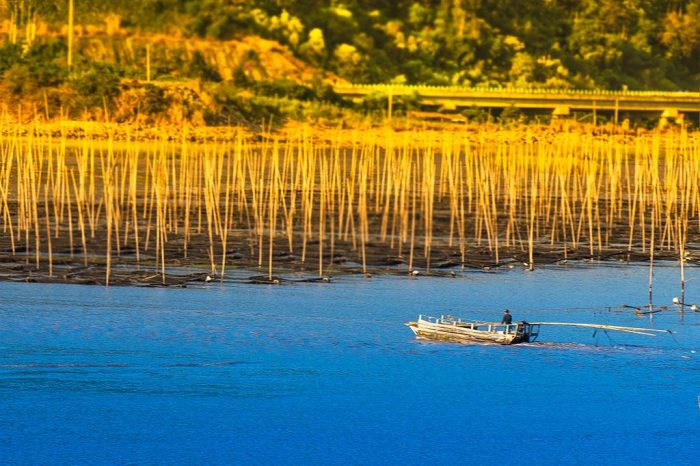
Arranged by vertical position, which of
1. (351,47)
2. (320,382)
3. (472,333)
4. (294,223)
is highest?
(351,47)

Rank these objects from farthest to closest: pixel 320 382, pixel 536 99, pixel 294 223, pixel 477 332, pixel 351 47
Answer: pixel 351 47
pixel 536 99
pixel 294 223
pixel 477 332
pixel 320 382

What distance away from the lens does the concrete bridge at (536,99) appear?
232 feet

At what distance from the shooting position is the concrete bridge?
70812mm

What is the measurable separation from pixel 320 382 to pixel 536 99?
59.7 metres

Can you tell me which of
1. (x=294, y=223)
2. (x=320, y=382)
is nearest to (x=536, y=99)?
(x=294, y=223)

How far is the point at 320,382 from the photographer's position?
16969 mm

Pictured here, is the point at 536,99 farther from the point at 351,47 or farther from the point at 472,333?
the point at 472,333

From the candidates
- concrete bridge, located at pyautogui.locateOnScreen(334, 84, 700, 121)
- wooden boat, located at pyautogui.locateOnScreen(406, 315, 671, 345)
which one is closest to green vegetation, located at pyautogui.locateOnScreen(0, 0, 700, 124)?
concrete bridge, located at pyautogui.locateOnScreen(334, 84, 700, 121)

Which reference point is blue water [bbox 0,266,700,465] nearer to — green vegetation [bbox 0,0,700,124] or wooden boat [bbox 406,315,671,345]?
wooden boat [bbox 406,315,671,345]

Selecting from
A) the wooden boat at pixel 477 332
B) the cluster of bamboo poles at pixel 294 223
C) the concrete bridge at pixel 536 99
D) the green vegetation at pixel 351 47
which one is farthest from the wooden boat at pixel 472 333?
the concrete bridge at pixel 536 99

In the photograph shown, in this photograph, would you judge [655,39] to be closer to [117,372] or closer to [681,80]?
[681,80]

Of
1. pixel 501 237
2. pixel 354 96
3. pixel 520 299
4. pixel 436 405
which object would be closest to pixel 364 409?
pixel 436 405

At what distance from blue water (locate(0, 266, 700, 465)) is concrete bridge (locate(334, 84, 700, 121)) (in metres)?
46.6

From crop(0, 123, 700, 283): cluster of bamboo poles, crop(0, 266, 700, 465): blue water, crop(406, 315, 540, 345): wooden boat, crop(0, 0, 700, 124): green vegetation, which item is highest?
crop(0, 0, 700, 124): green vegetation
